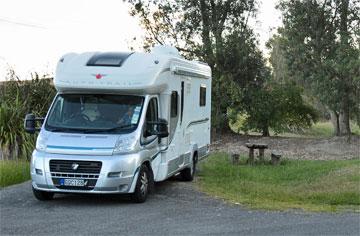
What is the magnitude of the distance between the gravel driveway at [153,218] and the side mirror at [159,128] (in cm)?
116

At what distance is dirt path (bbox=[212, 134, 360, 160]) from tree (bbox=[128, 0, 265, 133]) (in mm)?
1391

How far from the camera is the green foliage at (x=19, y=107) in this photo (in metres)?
15.8

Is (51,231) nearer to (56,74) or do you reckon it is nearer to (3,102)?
(56,74)

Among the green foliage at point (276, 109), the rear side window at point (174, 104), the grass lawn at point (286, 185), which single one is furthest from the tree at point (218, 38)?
the rear side window at point (174, 104)

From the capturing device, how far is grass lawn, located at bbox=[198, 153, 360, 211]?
10.7m

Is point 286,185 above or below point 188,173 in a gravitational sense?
below

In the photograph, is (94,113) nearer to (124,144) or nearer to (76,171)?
(124,144)

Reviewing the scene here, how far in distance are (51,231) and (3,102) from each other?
9768 millimetres

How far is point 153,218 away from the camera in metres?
8.71

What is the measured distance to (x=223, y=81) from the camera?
25688mm

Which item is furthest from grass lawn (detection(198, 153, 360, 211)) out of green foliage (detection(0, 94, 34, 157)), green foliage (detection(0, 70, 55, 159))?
green foliage (detection(0, 70, 55, 159))

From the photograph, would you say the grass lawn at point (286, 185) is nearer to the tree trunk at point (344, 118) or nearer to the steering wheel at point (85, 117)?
the steering wheel at point (85, 117)

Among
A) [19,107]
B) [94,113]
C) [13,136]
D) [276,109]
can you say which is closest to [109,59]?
[94,113]

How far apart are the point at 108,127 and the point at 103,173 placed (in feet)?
2.92
